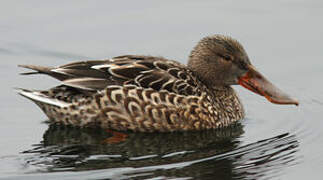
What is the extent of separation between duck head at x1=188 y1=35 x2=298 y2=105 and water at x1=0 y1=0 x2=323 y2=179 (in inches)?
18.2

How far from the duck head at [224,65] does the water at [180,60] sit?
46cm

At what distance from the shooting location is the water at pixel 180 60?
1034cm

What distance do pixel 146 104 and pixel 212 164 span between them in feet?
4.93

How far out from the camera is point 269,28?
1504cm

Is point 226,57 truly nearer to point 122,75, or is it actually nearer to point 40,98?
point 122,75

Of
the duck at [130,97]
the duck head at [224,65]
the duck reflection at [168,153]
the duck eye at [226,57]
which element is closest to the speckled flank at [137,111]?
the duck at [130,97]

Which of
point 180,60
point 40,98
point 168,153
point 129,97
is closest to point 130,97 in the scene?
point 129,97

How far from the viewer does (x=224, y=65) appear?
12.2m

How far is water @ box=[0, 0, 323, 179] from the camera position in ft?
33.9

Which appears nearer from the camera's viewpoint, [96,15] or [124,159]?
[124,159]

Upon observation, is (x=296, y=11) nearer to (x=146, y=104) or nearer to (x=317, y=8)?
(x=317, y=8)

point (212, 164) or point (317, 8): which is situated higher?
point (317, 8)

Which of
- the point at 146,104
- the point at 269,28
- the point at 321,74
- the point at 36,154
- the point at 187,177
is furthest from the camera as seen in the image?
the point at 269,28

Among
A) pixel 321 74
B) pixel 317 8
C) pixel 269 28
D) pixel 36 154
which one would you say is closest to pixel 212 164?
pixel 36 154
